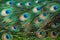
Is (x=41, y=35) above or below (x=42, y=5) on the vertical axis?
below

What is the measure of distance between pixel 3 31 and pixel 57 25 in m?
0.78

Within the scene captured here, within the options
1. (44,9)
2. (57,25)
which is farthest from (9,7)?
(57,25)

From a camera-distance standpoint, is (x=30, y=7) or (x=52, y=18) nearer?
(x=52, y=18)

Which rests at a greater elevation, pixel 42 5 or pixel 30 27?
pixel 42 5

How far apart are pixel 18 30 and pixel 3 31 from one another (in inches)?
8.5

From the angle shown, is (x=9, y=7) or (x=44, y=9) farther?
(x=9, y=7)

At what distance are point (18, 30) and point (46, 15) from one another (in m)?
0.47

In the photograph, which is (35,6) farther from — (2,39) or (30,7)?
(2,39)

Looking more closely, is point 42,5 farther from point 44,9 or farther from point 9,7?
point 9,7

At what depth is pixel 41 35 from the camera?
341 cm

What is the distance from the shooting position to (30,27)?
3518mm

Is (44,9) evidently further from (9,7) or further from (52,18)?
(9,7)

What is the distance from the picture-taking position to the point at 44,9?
3.50m

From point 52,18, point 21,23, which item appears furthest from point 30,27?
point 52,18
